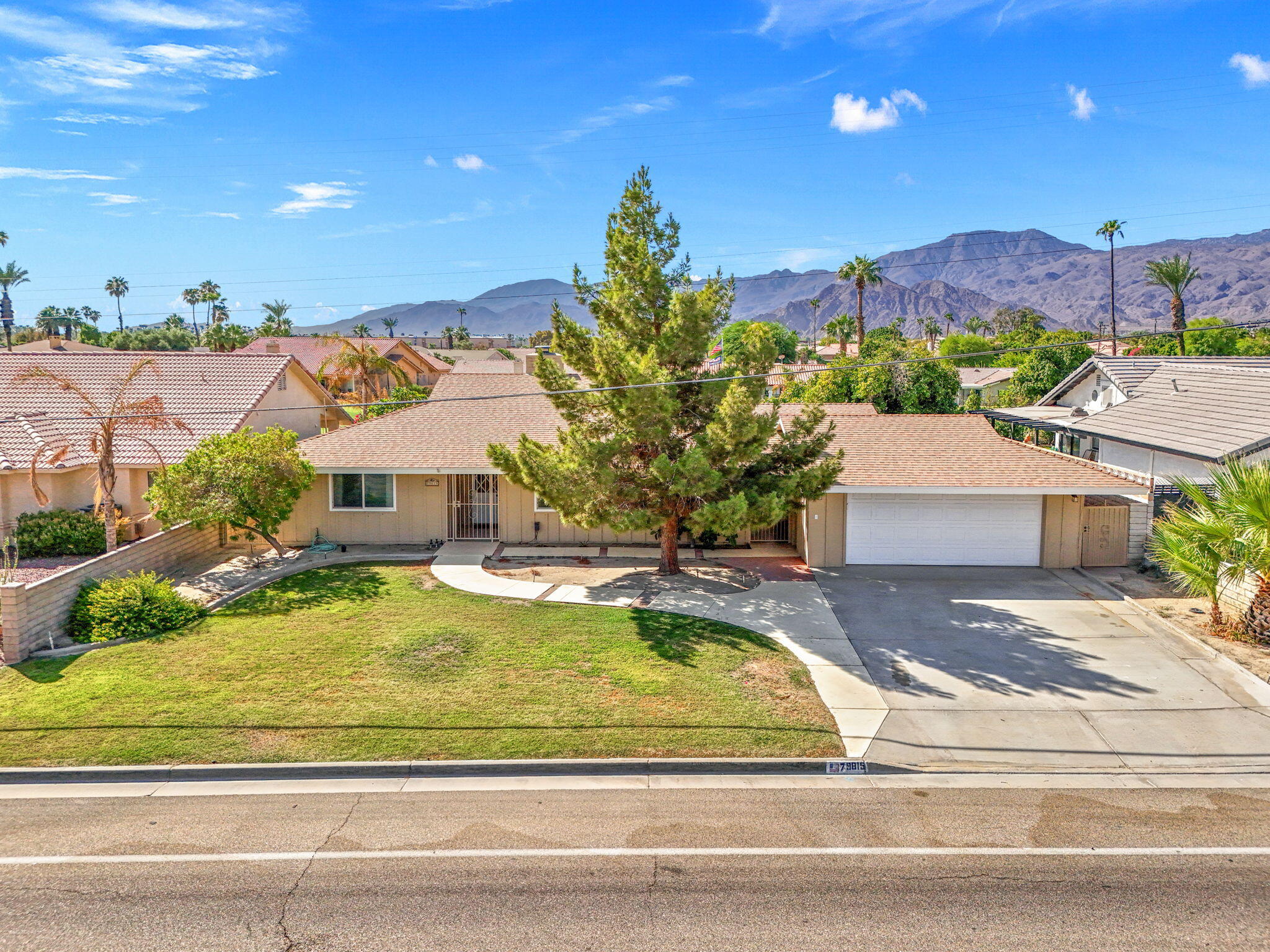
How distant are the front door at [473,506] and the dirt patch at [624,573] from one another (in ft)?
7.77

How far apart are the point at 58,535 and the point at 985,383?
201 feet

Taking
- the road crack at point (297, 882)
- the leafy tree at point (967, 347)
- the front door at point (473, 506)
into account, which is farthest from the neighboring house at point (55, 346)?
the leafy tree at point (967, 347)

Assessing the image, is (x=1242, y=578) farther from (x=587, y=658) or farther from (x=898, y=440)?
(x=587, y=658)

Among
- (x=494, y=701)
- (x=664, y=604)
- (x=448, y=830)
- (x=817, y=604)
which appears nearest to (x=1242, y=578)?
(x=817, y=604)

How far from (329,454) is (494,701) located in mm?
12068

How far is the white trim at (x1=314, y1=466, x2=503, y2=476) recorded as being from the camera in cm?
2030

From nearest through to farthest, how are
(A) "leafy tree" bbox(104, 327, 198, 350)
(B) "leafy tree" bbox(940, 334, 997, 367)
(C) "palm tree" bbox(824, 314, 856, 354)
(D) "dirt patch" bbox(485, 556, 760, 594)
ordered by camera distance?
(D) "dirt patch" bbox(485, 556, 760, 594) → (A) "leafy tree" bbox(104, 327, 198, 350) → (B) "leafy tree" bbox(940, 334, 997, 367) → (C) "palm tree" bbox(824, 314, 856, 354)

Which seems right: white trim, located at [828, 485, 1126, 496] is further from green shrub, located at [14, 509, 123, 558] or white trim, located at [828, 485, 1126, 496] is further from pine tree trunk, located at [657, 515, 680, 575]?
green shrub, located at [14, 509, 123, 558]

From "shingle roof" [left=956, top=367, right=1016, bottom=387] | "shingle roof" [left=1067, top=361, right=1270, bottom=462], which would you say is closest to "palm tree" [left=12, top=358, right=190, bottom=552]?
"shingle roof" [left=1067, top=361, right=1270, bottom=462]

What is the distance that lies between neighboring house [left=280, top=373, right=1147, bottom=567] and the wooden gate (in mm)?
75

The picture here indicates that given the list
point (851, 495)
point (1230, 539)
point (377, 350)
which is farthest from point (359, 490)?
point (377, 350)

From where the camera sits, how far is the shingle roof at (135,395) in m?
21.0

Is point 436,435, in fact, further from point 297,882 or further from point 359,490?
point 297,882

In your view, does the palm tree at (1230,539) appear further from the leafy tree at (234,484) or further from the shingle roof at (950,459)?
the leafy tree at (234,484)
